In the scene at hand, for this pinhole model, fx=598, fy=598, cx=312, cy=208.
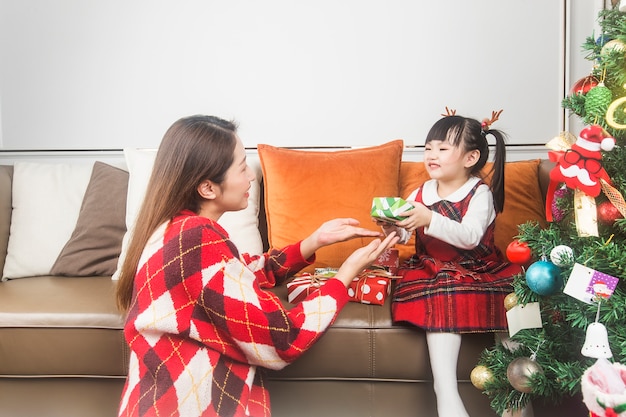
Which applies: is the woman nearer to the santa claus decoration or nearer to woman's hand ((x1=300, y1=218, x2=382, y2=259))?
woman's hand ((x1=300, y1=218, x2=382, y2=259))

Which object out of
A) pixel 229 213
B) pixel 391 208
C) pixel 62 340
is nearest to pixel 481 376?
pixel 391 208

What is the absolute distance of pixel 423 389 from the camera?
1675 millimetres

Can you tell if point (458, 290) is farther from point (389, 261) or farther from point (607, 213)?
point (607, 213)

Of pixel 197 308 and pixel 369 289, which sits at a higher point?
pixel 197 308

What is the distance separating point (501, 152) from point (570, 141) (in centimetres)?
55

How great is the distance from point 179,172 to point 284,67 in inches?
53.0

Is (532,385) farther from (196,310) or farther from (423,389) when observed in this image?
(196,310)

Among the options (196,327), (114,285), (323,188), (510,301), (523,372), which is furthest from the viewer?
(323,188)

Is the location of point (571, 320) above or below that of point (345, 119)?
below

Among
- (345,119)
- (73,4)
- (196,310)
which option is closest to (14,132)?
(73,4)

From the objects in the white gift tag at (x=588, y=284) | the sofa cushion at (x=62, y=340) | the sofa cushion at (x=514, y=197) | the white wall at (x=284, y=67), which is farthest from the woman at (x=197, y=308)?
the white wall at (x=284, y=67)

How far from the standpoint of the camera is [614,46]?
128cm

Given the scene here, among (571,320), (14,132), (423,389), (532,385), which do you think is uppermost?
(14,132)

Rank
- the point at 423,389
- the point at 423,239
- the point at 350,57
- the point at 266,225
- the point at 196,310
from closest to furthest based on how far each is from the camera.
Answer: the point at 196,310
the point at 423,389
the point at 423,239
the point at 266,225
the point at 350,57
